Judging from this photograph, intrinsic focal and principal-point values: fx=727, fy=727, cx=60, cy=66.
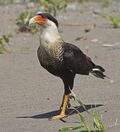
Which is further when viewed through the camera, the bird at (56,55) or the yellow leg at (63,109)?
the yellow leg at (63,109)

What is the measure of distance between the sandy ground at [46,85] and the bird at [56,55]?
0.39 m

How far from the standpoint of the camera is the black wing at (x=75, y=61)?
7.79m

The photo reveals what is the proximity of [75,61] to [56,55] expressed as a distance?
14.4 inches

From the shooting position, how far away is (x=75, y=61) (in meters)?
7.94

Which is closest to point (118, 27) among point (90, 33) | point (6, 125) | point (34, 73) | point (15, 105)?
point (90, 33)

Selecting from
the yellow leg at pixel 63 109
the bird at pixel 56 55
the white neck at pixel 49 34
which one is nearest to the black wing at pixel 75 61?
the bird at pixel 56 55

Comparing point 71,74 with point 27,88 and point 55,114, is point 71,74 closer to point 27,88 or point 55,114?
point 55,114

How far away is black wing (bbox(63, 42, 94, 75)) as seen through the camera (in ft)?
25.5

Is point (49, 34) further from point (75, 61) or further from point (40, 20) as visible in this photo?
point (75, 61)

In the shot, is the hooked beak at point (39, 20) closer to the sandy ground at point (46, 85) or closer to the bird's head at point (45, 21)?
the bird's head at point (45, 21)

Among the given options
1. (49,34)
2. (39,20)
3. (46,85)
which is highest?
(39,20)

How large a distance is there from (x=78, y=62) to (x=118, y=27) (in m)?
6.48

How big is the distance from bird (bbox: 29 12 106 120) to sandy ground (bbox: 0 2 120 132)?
391 millimetres

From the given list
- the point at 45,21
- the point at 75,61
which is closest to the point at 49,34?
the point at 45,21
